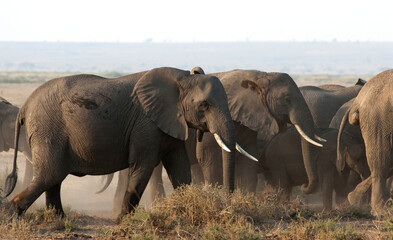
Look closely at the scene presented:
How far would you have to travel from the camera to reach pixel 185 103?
9234 millimetres

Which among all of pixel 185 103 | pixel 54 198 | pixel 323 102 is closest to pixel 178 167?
pixel 185 103

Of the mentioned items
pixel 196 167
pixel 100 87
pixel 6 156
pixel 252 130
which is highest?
pixel 100 87

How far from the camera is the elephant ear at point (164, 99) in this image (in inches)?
359

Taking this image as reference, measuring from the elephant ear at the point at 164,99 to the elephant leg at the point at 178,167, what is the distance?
0.47 metres

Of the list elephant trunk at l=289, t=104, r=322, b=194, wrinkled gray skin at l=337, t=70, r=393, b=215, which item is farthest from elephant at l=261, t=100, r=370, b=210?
wrinkled gray skin at l=337, t=70, r=393, b=215

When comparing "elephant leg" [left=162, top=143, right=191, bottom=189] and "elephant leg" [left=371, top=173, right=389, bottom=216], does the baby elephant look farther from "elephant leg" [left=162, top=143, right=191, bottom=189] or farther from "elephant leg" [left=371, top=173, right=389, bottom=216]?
"elephant leg" [left=162, top=143, right=191, bottom=189]

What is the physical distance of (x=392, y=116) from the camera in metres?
10.4

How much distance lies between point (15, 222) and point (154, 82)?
2.27m

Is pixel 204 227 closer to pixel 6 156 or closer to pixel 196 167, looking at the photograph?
pixel 196 167

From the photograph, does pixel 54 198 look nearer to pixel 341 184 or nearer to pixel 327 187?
pixel 327 187

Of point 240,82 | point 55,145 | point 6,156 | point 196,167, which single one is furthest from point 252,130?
point 6,156

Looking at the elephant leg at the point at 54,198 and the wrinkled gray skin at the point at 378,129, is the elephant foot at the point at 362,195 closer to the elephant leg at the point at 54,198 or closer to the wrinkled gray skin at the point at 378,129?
the wrinkled gray skin at the point at 378,129

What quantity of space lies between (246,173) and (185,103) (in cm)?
274

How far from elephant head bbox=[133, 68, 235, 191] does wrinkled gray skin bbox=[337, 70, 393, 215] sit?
87.3 inches
